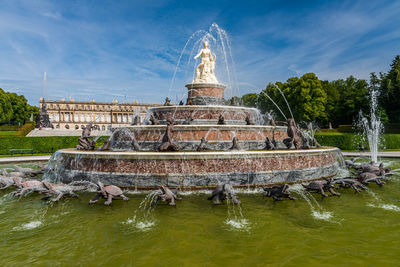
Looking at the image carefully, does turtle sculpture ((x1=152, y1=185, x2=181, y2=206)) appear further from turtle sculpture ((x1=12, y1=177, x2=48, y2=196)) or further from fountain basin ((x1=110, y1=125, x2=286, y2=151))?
fountain basin ((x1=110, y1=125, x2=286, y2=151))

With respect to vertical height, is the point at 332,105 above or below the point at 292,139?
above

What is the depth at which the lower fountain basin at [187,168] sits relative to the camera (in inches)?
405

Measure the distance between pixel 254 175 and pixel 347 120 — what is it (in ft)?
195

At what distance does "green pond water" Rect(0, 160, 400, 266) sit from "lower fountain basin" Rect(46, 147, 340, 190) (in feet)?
3.89

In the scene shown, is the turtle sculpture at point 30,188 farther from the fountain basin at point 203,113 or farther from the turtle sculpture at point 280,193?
the fountain basin at point 203,113

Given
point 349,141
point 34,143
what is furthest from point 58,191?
point 349,141

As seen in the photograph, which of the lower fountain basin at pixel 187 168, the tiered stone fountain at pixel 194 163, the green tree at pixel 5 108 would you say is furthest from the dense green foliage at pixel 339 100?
the green tree at pixel 5 108

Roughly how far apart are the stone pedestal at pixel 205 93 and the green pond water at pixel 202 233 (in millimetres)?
14056

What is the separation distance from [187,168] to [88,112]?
134388 mm

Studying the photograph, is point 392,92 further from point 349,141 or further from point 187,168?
point 187,168

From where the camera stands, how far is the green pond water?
5.23 m

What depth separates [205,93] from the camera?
22.6m

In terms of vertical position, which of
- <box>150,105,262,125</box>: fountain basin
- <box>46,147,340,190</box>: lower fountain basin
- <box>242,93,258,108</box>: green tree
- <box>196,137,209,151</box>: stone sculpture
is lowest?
<box>46,147,340,190</box>: lower fountain basin

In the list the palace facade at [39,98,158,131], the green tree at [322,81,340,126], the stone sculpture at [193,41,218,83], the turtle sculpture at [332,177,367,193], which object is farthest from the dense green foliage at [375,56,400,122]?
the palace facade at [39,98,158,131]
